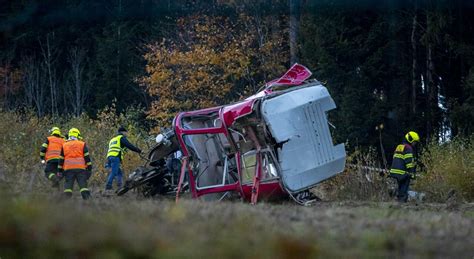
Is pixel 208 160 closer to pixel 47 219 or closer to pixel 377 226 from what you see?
pixel 377 226

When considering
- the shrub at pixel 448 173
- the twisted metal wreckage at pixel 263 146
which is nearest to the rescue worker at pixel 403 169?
the shrub at pixel 448 173

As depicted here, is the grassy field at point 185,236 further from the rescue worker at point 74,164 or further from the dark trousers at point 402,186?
the dark trousers at point 402,186

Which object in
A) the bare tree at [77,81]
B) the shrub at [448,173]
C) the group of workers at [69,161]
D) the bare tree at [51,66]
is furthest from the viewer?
the bare tree at [51,66]

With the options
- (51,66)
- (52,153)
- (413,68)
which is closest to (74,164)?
(52,153)

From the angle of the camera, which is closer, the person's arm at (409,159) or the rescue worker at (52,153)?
the rescue worker at (52,153)

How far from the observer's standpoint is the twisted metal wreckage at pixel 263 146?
1489 centimetres

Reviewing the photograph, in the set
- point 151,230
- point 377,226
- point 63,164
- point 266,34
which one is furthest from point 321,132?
point 266,34

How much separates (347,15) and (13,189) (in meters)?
21.9

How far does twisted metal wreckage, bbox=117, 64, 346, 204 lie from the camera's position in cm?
1489

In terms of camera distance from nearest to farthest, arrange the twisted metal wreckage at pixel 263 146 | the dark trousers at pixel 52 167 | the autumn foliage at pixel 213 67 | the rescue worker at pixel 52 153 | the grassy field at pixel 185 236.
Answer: the grassy field at pixel 185 236
the twisted metal wreckage at pixel 263 146
the dark trousers at pixel 52 167
the rescue worker at pixel 52 153
the autumn foliage at pixel 213 67

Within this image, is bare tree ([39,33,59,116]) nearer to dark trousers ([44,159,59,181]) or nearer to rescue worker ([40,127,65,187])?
rescue worker ([40,127,65,187])

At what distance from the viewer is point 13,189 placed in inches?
310

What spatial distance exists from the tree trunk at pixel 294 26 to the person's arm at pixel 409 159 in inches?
627

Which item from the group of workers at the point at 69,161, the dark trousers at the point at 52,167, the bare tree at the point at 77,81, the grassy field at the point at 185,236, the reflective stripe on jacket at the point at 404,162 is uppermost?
the grassy field at the point at 185,236
